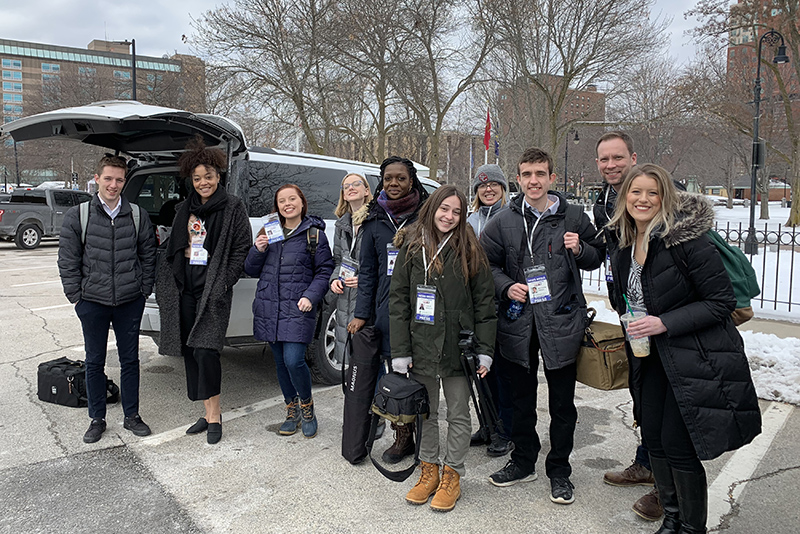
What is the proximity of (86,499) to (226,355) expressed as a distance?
3163 millimetres

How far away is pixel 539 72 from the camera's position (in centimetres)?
1883

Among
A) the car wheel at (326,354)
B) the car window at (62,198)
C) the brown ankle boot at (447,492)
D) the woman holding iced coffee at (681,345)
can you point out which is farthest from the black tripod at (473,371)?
the car window at (62,198)

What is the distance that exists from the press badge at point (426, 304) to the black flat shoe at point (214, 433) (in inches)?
77.0

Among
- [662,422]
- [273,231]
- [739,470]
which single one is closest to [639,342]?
[662,422]

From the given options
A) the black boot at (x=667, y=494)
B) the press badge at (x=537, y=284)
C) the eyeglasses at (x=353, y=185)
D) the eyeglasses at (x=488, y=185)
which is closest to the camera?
the black boot at (x=667, y=494)

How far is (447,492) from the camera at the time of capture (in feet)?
10.5

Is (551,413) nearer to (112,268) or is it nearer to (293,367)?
(293,367)

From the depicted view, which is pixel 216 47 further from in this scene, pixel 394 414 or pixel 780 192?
pixel 780 192

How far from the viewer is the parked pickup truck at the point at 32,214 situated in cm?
1812

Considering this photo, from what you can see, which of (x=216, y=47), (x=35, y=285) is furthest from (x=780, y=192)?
(x=35, y=285)

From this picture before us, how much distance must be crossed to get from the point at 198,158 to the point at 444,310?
222 cm

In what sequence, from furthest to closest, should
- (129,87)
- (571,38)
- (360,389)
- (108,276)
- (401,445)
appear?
(129,87), (571,38), (108,276), (401,445), (360,389)

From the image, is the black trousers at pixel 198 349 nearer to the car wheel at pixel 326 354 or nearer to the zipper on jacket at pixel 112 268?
the zipper on jacket at pixel 112 268

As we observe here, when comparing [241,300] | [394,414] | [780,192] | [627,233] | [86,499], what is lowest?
[86,499]
